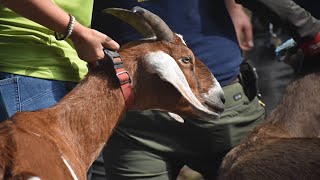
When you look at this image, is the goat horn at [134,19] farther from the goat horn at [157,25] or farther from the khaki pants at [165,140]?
the khaki pants at [165,140]

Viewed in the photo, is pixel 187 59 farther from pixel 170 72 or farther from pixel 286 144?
pixel 286 144

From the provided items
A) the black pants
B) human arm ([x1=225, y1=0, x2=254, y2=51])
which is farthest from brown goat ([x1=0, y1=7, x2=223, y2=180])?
human arm ([x1=225, y1=0, x2=254, y2=51])

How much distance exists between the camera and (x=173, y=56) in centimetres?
327

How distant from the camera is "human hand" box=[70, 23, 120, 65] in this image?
123 inches

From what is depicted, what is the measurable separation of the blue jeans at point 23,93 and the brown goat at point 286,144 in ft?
2.97

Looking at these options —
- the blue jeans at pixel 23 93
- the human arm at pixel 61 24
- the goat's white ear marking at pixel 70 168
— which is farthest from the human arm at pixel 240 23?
the goat's white ear marking at pixel 70 168

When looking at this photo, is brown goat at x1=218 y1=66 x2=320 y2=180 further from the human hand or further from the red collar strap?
the human hand

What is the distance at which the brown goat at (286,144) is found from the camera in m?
3.24

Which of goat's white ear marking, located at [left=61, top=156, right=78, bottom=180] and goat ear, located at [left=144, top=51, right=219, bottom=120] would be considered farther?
goat ear, located at [left=144, top=51, right=219, bottom=120]

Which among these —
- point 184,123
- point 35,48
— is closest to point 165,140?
point 184,123

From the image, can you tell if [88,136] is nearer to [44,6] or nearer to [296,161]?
[44,6]

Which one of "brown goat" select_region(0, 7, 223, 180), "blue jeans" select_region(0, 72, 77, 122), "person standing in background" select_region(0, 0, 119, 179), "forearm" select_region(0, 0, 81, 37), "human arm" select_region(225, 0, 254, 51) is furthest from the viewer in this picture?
"human arm" select_region(225, 0, 254, 51)

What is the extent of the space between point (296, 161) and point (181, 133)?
30.6 inches

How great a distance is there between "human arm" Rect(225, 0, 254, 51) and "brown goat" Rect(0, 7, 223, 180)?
2.41ft
